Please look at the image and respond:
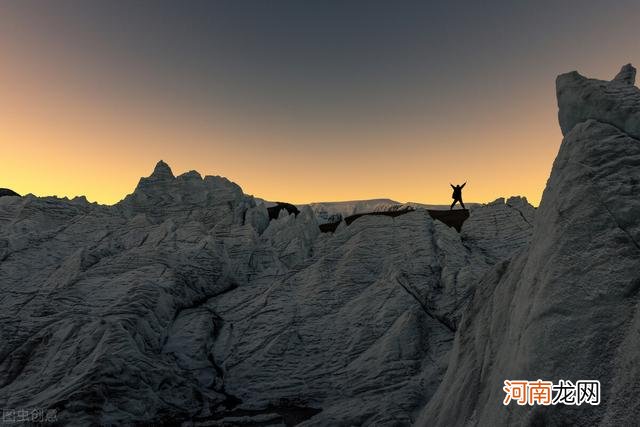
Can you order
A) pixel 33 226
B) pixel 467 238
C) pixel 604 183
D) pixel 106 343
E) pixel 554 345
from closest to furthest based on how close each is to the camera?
pixel 554 345 → pixel 604 183 → pixel 106 343 → pixel 467 238 → pixel 33 226

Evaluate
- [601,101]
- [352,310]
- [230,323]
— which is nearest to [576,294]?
[601,101]

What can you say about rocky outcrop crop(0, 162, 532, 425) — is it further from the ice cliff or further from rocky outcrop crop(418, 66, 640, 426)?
rocky outcrop crop(418, 66, 640, 426)

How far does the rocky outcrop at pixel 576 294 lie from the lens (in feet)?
15.5

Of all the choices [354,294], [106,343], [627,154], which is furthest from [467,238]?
[106,343]

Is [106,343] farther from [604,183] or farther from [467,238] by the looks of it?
[467,238]

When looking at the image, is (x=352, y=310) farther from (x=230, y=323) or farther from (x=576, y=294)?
(x=576, y=294)

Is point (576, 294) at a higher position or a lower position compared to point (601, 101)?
lower

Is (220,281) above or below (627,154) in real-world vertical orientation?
below

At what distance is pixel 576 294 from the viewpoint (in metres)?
5.54

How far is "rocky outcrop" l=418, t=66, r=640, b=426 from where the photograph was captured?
15.5 ft

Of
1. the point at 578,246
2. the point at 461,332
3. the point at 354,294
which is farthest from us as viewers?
the point at 354,294

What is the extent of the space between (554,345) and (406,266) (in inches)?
582

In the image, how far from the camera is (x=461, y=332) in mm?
10180

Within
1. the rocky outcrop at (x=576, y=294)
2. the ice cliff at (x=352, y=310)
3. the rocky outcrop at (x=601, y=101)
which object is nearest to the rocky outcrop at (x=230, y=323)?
the ice cliff at (x=352, y=310)
